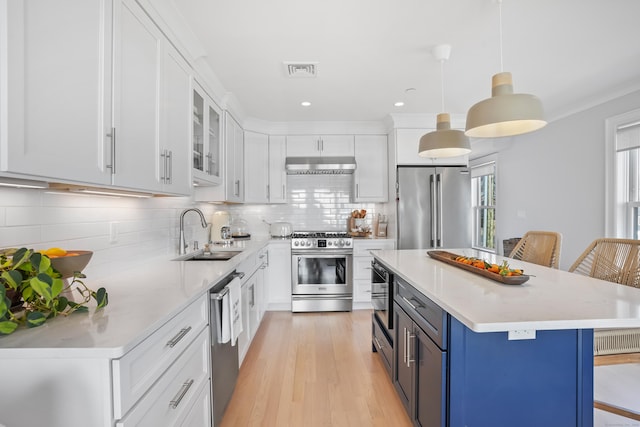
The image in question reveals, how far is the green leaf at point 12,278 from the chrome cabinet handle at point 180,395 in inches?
25.9

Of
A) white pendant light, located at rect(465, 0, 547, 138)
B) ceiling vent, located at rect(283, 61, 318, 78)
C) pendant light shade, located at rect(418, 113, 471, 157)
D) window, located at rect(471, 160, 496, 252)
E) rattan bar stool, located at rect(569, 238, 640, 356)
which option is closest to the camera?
white pendant light, located at rect(465, 0, 547, 138)

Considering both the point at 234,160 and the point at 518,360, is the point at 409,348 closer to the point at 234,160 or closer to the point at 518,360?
the point at 518,360

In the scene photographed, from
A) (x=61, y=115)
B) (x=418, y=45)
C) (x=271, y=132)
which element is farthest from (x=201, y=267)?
(x=271, y=132)

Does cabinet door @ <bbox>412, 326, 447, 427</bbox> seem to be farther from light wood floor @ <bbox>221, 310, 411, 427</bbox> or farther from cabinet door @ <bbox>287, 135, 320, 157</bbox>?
cabinet door @ <bbox>287, 135, 320, 157</bbox>

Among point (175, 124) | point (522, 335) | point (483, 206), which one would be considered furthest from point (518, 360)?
point (483, 206)

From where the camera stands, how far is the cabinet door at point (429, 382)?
1.22m

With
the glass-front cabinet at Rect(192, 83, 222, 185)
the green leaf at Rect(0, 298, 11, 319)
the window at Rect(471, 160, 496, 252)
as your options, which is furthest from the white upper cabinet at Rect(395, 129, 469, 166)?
the green leaf at Rect(0, 298, 11, 319)

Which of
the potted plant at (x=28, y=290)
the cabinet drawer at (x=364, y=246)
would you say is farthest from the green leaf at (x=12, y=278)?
the cabinet drawer at (x=364, y=246)

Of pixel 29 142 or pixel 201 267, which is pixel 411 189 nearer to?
pixel 201 267

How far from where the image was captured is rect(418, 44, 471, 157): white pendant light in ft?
6.61

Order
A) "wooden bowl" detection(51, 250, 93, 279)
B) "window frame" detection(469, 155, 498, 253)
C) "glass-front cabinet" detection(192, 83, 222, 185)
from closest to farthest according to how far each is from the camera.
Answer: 1. "wooden bowl" detection(51, 250, 93, 279)
2. "glass-front cabinet" detection(192, 83, 222, 185)
3. "window frame" detection(469, 155, 498, 253)

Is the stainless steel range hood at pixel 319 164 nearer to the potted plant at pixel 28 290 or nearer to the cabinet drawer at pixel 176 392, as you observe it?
the cabinet drawer at pixel 176 392

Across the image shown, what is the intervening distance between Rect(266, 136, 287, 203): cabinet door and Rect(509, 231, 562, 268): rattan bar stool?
272 centimetres

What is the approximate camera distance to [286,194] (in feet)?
13.7
